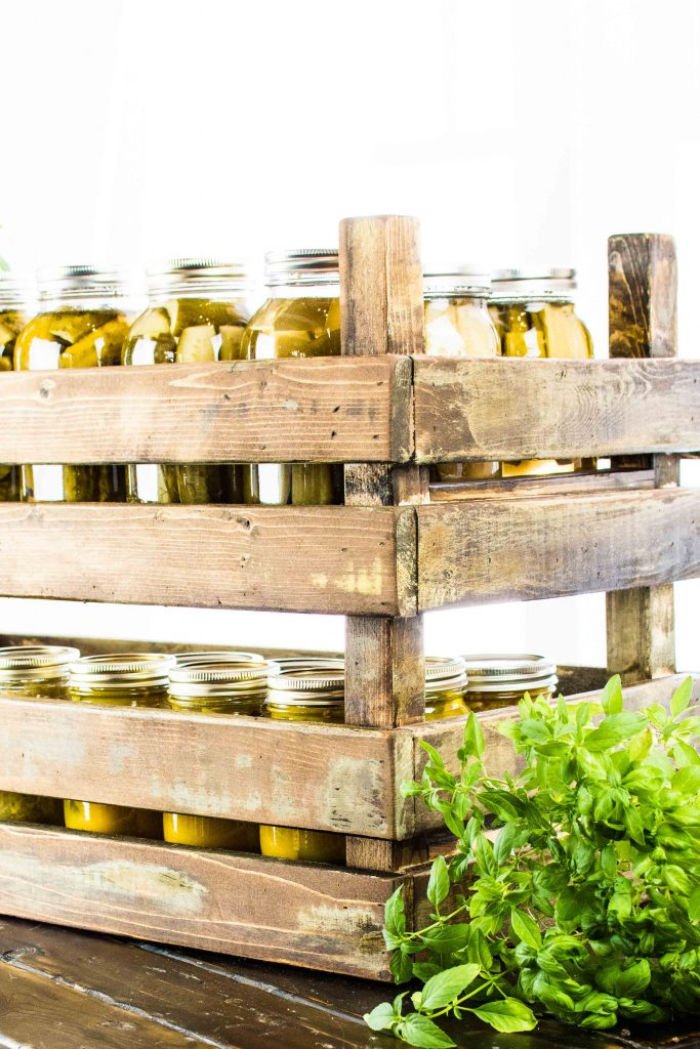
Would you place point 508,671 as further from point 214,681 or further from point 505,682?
point 214,681

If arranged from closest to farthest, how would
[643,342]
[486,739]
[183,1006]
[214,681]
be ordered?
[183,1006] < [486,739] < [214,681] < [643,342]

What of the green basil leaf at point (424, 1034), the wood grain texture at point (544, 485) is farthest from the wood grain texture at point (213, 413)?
the green basil leaf at point (424, 1034)

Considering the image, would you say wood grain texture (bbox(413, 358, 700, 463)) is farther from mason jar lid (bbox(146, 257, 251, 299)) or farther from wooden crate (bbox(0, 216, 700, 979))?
mason jar lid (bbox(146, 257, 251, 299))

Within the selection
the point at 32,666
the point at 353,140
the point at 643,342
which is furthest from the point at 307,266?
the point at 353,140

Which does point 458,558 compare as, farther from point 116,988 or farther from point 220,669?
point 116,988

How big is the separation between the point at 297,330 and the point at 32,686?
0.47 metres

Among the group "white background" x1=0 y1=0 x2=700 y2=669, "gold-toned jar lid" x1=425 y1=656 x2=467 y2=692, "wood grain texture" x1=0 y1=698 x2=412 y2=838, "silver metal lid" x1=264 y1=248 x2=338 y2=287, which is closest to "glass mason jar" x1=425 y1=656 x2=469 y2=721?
"gold-toned jar lid" x1=425 y1=656 x2=467 y2=692

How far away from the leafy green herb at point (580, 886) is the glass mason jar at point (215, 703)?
0.28 meters

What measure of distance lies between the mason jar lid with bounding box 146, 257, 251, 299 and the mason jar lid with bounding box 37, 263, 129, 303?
87 millimetres

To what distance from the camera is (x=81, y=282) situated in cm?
146

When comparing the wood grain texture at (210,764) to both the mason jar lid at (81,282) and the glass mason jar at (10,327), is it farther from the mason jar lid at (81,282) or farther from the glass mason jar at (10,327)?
the mason jar lid at (81,282)

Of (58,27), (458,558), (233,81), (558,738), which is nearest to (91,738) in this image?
(458,558)

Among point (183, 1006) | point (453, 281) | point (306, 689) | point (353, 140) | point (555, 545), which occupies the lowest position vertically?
point (183, 1006)

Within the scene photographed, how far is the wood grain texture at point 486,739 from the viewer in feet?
3.93
